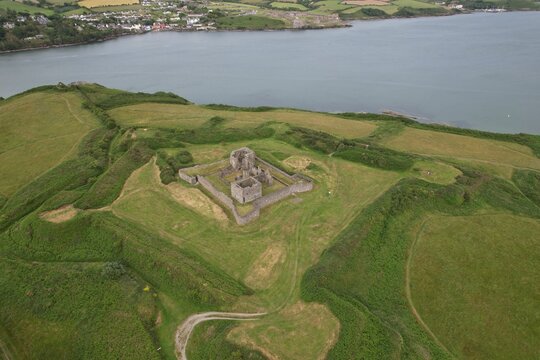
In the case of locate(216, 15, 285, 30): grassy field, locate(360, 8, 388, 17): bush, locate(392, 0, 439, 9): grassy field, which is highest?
locate(392, 0, 439, 9): grassy field

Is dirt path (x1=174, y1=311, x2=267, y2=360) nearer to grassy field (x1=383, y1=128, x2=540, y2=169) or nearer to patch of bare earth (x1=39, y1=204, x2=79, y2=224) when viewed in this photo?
patch of bare earth (x1=39, y1=204, x2=79, y2=224)

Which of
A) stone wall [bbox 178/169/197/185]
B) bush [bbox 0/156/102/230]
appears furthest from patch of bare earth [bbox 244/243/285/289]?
bush [bbox 0/156/102/230]

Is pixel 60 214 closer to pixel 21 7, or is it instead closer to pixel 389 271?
pixel 389 271

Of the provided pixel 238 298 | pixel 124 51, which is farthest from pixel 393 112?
pixel 124 51

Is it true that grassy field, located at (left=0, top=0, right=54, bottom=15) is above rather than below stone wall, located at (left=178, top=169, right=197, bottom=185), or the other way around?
above

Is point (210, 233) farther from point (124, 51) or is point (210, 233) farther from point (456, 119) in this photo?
point (124, 51)

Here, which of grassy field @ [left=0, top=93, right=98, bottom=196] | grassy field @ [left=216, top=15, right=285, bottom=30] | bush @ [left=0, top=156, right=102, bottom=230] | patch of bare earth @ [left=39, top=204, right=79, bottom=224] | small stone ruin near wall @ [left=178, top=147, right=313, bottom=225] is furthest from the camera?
grassy field @ [left=216, top=15, right=285, bottom=30]
